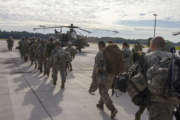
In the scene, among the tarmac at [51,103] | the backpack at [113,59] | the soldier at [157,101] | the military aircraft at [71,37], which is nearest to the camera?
the soldier at [157,101]

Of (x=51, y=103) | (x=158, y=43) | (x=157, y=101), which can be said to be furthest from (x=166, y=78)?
(x=51, y=103)

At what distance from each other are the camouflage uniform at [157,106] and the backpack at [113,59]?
1.64 m

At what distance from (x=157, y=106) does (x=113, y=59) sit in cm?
189

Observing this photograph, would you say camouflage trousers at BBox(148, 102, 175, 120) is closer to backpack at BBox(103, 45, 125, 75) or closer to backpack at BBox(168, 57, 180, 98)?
backpack at BBox(168, 57, 180, 98)

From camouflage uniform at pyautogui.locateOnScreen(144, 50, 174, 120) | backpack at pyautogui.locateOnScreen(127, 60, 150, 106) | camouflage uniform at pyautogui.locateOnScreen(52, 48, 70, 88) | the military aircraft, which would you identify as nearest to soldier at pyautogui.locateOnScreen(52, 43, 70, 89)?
camouflage uniform at pyautogui.locateOnScreen(52, 48, 70, 88)

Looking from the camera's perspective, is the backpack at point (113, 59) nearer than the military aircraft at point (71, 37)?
Yes

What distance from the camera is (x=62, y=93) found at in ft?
22.0

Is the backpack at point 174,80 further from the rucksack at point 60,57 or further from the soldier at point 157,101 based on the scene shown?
the rucksack at point 60,57

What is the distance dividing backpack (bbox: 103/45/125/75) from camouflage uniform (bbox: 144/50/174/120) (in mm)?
1641

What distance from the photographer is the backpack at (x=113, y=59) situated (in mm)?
4547

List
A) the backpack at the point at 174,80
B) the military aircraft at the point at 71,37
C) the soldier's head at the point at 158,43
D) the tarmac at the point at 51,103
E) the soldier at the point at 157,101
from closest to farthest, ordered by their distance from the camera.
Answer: the backpack at the point at 174,80
the soldier at the point at 157,101
the soldier's head at the point at 158,43
the tarmac at the point at 51,103
the military aircraft at the point at 71,37

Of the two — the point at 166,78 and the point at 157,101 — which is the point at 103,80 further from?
the point at 166,78

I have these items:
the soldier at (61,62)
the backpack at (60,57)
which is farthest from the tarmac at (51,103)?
the backpack at (60,57)

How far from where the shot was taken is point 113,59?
454 cm
